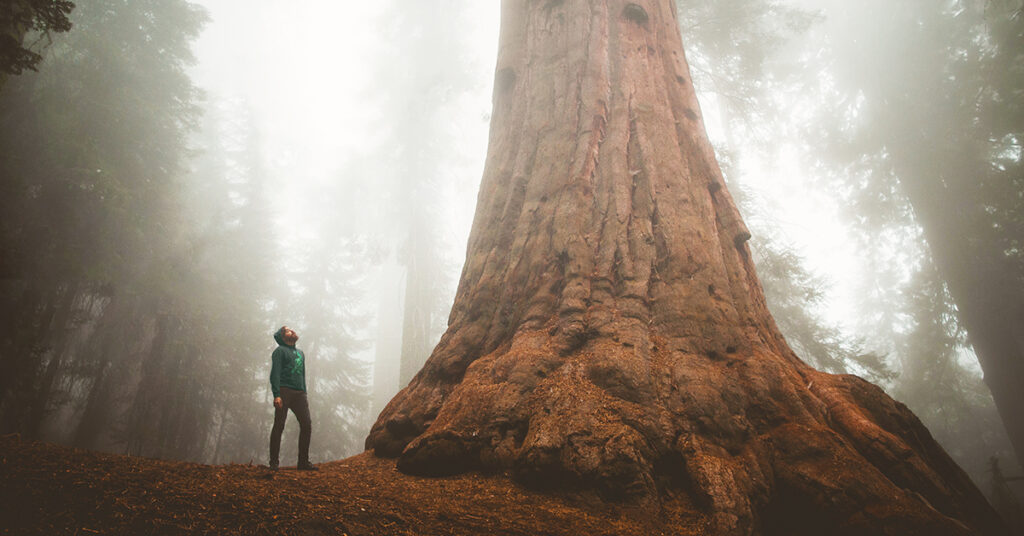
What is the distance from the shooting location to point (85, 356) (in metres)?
11.8

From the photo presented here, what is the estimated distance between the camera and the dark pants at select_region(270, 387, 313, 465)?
3861mm

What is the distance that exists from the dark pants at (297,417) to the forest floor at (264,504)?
117cm

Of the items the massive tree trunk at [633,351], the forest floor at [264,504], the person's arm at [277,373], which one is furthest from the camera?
the person's arm at [277,373]

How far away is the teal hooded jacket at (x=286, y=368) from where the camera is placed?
4051 mm

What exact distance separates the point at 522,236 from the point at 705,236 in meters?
1.71

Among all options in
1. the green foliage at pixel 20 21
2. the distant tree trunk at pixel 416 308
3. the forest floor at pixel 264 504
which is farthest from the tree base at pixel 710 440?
the distant tree trunk at pixel 416 308

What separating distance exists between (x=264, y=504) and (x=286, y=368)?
269 centimetres

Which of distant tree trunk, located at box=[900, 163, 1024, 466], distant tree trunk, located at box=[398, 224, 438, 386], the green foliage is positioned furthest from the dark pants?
distant tree trunk, located at box=[900, 163, 1024, 466]

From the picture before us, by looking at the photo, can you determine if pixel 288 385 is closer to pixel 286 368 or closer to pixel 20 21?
pixel 286 368

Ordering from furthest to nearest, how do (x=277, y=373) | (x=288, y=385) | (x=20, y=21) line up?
(x=288, y=385) < (x=277, y=373) < (x=20, y=21)

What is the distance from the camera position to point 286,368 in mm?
4164

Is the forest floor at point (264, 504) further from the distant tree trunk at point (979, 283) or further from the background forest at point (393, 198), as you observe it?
the distant tree trunk at point (979, 283)

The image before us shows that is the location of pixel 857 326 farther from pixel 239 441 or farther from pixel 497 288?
pixel 239 441

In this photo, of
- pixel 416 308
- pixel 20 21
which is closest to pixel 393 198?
pixel 416 308
